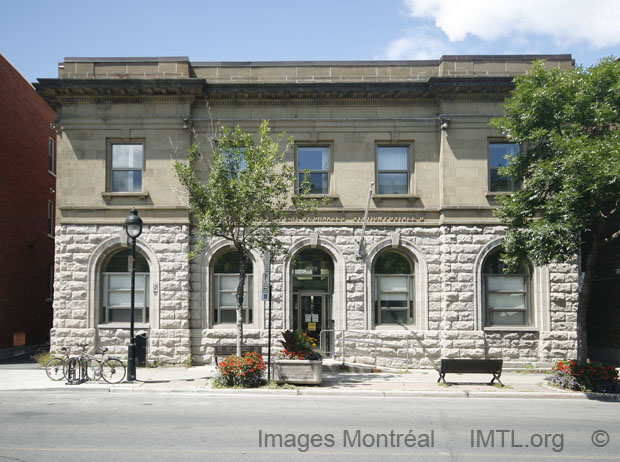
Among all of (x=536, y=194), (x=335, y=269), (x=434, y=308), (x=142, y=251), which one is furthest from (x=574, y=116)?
(x=142, y=251)

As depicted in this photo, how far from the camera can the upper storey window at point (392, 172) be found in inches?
787

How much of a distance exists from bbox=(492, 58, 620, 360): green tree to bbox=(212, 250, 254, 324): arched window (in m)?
8.98

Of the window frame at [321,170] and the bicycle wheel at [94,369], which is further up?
the window frame at [321,170]

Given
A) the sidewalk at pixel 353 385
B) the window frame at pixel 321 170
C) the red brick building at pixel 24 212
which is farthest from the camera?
the red brick building at pixel 24 212

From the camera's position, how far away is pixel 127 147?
65.2 ft

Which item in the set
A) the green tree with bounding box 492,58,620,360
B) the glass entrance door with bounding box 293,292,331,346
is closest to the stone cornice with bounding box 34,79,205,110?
the glass entrance door with bounding box 293,292,331,346

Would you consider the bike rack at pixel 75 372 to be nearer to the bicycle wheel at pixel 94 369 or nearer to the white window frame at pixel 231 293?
the bicycle wheel at pixel 94 369

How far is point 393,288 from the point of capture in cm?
1983

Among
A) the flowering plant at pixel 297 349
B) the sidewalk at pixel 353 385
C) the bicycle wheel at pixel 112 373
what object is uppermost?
the flowering plant at pixel 297 349

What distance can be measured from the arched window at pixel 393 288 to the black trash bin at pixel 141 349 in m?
8.11

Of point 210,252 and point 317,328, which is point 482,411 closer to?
point 317,328

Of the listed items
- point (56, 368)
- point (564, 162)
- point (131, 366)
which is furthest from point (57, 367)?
point (564, 162)

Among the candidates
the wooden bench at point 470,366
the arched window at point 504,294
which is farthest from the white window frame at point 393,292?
the wooden bench at point 470,366

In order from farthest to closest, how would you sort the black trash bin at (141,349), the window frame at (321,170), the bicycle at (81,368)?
the window frame at (321,170)
the black trash bin at (141,349)
the bicycle at (81,368)
